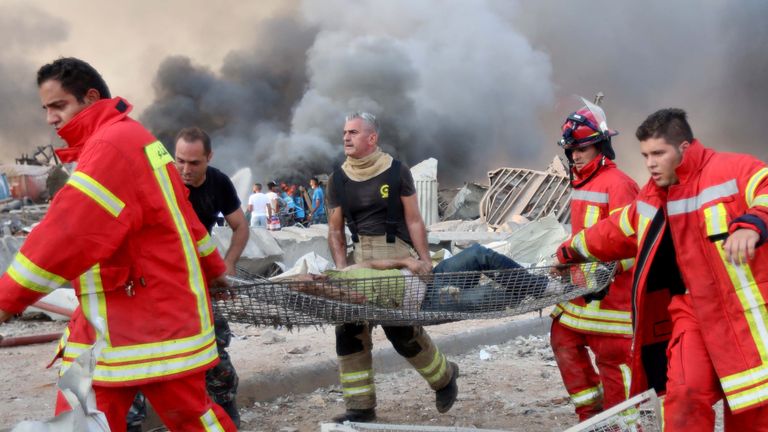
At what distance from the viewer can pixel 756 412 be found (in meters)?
2.88

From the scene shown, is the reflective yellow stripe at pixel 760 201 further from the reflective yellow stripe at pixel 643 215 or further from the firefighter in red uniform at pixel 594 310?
the firefighter in red uniform at pixel 594 310

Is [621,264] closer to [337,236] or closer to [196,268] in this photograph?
[337,236]

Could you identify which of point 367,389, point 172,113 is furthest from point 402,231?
point 172,113

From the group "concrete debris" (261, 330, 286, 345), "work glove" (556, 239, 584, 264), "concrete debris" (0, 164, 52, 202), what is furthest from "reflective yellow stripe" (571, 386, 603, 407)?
"concrete debris" (0, 164, 52, 202)

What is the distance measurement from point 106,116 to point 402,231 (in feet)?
7.08

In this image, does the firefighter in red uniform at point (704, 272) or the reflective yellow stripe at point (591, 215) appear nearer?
the firefighter in red uniform at point (704, 272)

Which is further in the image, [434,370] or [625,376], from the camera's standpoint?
[434,370]

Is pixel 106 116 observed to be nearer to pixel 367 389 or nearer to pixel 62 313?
pixel 367 389

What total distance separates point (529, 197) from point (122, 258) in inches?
641

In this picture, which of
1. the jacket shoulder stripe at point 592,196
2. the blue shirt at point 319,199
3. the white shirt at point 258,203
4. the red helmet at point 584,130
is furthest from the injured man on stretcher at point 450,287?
the blue shirt at point 319,199

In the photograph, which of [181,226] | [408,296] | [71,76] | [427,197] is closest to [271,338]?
[408,296]

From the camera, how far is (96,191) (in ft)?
8.38

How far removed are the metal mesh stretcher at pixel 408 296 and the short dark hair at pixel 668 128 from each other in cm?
95

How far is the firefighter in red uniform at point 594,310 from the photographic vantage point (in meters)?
4.01
